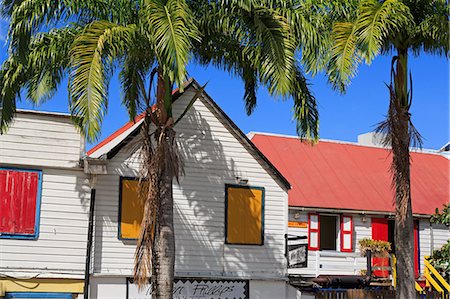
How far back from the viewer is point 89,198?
19.4 metres

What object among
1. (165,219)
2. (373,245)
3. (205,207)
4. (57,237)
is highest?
(205,207)

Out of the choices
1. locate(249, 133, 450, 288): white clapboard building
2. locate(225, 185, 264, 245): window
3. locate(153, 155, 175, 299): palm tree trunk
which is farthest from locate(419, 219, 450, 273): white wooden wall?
locate(153, 155, 175, 299): palm tree trunk

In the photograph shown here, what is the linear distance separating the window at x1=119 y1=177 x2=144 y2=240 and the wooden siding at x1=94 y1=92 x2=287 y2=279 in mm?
148

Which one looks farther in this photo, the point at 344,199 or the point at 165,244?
the point at 344,199

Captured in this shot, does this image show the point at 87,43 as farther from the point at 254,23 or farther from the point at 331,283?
the point at 331,283

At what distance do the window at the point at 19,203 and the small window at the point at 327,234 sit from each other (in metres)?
13.9

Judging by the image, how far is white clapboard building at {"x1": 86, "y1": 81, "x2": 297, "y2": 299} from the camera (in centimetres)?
1948

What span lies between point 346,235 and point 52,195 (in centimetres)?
1320

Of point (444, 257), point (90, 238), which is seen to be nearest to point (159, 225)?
point (90, 238)

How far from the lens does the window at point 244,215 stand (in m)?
21.0

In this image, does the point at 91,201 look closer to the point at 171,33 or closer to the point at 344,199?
the point at 171,33

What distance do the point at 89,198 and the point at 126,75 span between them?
10.9 ft

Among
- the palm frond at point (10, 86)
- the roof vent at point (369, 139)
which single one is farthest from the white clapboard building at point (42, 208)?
the roof vent at point (369, 139)

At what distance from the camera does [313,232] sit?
92.4ft
